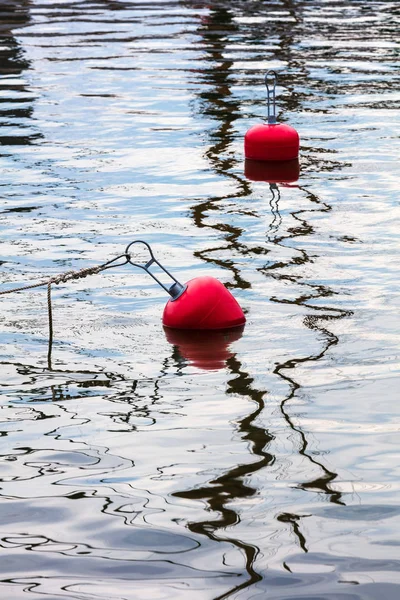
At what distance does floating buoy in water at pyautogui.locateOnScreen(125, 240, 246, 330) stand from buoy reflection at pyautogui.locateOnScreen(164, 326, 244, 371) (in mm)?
41

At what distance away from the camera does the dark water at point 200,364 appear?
16.5 feet

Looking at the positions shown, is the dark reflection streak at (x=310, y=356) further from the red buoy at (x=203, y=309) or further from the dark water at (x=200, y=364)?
the red buoy at (x=203, y=309)

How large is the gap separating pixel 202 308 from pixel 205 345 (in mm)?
272

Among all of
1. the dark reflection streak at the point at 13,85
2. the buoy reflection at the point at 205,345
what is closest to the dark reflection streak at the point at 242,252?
the buoy reflection at the point at 205,345

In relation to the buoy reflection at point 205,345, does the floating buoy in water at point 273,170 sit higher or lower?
higher

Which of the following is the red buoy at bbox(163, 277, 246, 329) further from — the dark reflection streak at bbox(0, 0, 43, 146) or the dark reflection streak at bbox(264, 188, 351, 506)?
the dark reflection streak at bbox(0, 0, 43, 146)

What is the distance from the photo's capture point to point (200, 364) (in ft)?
24.7

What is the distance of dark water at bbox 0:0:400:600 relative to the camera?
5.04 meters

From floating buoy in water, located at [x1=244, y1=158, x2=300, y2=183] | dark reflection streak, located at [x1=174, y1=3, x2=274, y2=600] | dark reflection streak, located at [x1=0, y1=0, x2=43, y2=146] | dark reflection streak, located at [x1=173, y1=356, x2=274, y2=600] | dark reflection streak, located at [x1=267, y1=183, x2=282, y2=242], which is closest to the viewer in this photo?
dark reflection streak, located at [x1=173, y1=356, x2=274, y2=600]

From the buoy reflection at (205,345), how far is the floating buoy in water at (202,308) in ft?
0.13

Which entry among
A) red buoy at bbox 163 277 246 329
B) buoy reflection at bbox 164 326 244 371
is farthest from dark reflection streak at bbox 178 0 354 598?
red buoy at bbox 163 277 246 329

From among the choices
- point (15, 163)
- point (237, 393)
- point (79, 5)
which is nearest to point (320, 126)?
point (15, 163)

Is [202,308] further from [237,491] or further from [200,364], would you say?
[237,491]

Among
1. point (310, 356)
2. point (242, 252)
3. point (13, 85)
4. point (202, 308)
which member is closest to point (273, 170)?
point (242, 252)
